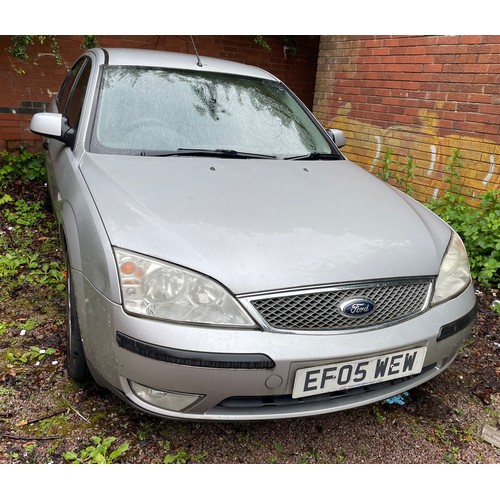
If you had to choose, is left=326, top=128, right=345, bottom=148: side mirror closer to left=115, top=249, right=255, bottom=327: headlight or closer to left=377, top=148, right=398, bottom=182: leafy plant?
left=377, top=148, right=398, bottom=182: leafy plant

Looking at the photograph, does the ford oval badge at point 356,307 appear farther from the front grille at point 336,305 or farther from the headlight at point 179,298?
the headlight at point 179,298

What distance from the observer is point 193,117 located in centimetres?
250

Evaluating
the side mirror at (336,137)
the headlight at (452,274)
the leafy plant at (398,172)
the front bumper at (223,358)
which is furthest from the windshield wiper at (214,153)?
the leafy plant at (398,172)

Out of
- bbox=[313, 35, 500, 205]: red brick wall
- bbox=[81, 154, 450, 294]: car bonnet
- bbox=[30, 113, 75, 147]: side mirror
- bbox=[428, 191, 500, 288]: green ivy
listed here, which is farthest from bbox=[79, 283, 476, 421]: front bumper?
bbox=[313, 35, 500, 205]: red brick wall

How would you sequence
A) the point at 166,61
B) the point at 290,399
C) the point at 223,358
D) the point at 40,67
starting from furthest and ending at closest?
the point at 40,67
the point at 166,61
the point at 290,399
the point at 223,358

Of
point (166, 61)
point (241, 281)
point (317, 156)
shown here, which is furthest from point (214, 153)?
point (241, 281)

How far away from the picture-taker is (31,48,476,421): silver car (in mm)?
1518

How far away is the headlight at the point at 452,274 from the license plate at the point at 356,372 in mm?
274

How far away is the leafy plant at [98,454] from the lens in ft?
5.75

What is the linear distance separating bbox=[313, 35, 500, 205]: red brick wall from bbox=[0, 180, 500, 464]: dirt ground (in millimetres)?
2480

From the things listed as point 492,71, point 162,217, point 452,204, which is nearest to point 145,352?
point 162,217

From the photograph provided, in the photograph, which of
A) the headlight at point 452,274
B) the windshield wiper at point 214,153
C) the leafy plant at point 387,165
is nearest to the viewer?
the headlight at point 452,274

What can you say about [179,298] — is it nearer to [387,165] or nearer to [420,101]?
[387,165]

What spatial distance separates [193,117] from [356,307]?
1493mm
